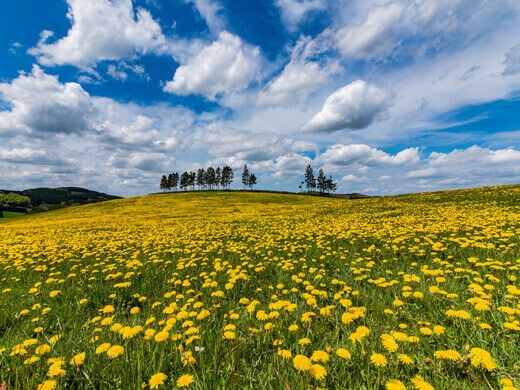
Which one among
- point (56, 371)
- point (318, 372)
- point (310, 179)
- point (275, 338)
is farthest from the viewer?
point (310, 179)

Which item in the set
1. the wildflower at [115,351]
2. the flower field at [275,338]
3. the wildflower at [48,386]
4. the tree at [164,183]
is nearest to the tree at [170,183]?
the tree at [164,183]

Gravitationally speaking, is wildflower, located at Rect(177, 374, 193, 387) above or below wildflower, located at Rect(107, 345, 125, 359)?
below

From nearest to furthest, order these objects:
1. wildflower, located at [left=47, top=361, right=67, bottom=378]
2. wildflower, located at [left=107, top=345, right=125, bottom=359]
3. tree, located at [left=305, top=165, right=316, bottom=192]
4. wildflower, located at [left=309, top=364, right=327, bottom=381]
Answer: wildflower, located at [left=309, top=364, right=327, bottom=381], wildflower, located at [left=47, top=361, right=67, bottom=378], wildflower, located at [left=107, top=345, right=125, bottom=359], tree, located at [left=305, top=165, right=316, bottom=192]

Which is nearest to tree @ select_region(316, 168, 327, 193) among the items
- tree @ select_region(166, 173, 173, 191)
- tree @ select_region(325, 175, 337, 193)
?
tree @ select_region(325, 175, 337, 193)

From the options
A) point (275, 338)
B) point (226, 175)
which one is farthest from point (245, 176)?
point (275, 338)

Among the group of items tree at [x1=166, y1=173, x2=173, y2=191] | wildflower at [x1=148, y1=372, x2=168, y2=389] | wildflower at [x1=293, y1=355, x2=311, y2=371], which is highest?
tree at [x1=166, y1=173, x2=173, y2=191]

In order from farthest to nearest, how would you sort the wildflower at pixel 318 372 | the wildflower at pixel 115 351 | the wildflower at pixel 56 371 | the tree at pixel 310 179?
the tree at pixel 310 179 < the wildflower at pixel 115 351 < the wildflower at pixel 56 371 < the wildflower at pixel 318 372

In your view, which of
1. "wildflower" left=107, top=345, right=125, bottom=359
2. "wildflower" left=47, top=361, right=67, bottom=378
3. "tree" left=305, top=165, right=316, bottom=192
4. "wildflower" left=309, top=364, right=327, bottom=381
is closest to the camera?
"wildflower" left=309, top=364, right=327, bottom=381

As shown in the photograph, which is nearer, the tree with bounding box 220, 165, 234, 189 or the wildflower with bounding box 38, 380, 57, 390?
the wildflower with bounding box 38, 380, 57, 390

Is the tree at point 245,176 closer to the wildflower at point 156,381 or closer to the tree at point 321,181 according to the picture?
the tree at point 321,181

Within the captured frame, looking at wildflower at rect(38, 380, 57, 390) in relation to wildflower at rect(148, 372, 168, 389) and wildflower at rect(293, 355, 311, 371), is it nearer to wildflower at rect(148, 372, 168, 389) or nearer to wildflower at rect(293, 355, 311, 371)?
wildflower at rect(148, 372, 168, 389)

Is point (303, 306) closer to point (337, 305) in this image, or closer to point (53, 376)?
point (337, 305)

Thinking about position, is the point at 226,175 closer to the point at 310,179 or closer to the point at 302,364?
the point at 310,179

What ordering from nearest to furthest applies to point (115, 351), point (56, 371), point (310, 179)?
point (56, 371) → point (115, 351) → point (310, 179)
